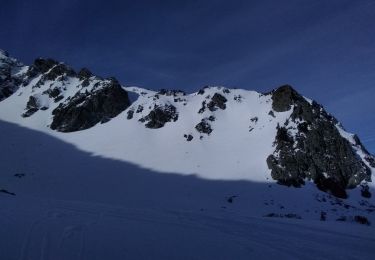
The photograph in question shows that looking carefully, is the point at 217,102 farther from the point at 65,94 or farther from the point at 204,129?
the point at 65,94

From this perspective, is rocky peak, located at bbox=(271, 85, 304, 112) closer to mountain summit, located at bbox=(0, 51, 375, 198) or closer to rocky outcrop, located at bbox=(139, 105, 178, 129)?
mountain summit, located at bbox=(0, 51, 375, 198)

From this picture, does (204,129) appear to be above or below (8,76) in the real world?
below

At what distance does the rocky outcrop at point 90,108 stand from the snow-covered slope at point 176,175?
221 millimetres

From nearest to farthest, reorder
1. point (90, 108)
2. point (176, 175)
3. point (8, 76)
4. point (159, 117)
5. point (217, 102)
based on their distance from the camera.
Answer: point (176, 175), point (159, 117), point (217, 102), point (90, 108), point (8, 76)

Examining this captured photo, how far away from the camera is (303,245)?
43.7 ft

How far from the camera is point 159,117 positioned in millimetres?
67750

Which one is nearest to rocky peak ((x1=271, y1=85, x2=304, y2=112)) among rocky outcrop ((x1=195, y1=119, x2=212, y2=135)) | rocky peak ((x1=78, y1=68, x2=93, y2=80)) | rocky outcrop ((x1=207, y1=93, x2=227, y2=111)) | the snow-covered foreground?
rocky outcrop ((x1=195, y1=119, x2=212, y2=135))

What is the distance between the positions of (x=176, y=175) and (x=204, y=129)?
1499 centimetres

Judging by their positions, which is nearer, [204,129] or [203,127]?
[204,129]

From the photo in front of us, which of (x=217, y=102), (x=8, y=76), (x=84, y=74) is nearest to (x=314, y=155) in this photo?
(x=217, y=102)

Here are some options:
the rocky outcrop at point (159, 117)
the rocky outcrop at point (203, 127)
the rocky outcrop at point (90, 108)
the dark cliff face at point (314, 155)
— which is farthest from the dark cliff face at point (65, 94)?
the dark cliff face at point (314, 155)

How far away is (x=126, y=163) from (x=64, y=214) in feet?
123

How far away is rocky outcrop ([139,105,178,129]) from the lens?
67000 millimetres

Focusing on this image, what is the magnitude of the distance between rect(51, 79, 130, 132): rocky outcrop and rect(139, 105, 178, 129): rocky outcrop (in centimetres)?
858
